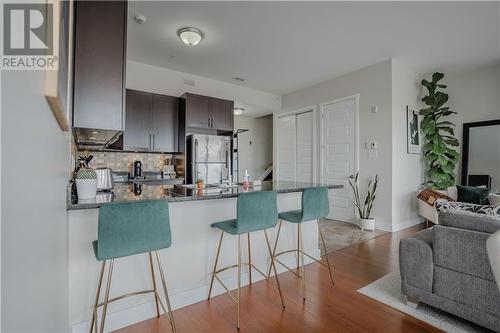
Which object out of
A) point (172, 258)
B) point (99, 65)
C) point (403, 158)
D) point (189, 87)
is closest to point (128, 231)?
point (172, 258)

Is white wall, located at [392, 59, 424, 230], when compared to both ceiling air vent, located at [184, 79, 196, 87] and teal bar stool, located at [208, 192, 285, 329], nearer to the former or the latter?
teal bar stool, located at [208, 192, 285, 329]

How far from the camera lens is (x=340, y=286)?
238cm

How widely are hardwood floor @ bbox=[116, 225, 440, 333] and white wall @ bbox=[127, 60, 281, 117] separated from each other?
363 centimetres

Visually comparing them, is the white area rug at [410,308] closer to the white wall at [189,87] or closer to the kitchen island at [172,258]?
the kitchen island at [172,258]

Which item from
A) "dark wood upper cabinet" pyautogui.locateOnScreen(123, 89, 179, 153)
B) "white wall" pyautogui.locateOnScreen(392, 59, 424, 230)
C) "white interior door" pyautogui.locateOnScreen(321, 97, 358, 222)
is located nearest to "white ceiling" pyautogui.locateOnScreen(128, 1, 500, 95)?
"white wall" pyautogui.locateOnScreen(392, 59, 424, 230)

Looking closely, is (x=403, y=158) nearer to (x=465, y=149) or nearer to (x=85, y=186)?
(x=465, y=149)

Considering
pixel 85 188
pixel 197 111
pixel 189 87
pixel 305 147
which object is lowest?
pixel 85 188

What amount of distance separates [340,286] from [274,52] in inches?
130

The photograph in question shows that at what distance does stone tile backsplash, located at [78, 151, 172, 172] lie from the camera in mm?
4193

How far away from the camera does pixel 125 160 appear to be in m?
4.43

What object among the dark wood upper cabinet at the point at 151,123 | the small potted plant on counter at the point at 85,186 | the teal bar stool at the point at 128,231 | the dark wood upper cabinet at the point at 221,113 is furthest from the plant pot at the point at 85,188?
the dark wood upper cabinet at the point at 221,113

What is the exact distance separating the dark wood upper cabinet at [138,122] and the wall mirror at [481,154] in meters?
5.72

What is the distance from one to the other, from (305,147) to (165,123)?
9.79 feet

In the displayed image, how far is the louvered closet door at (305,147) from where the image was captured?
5523 mm
